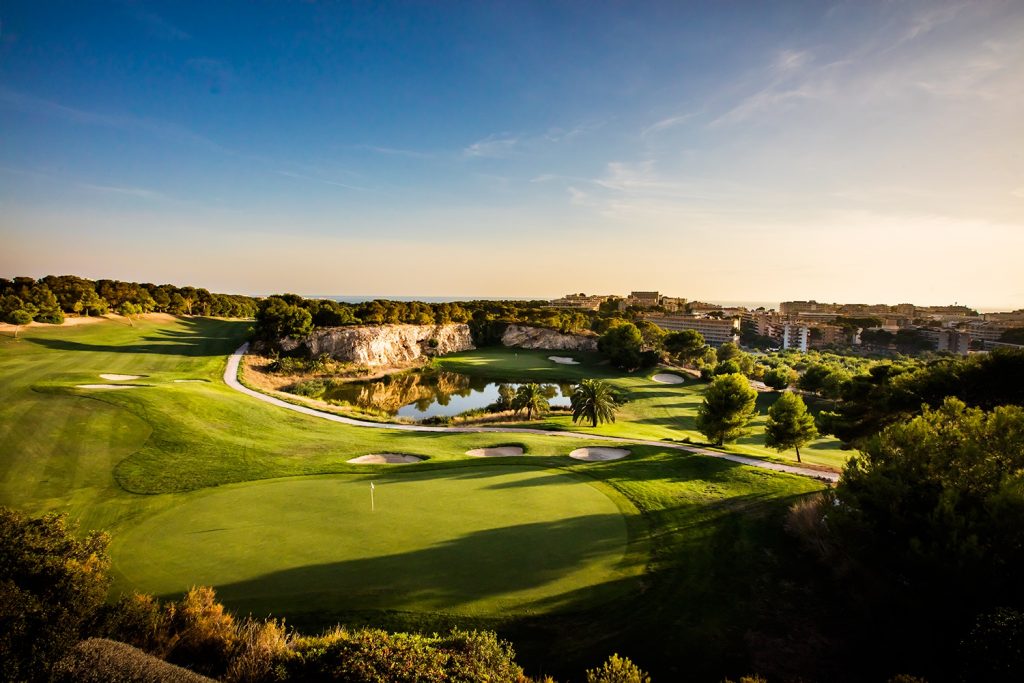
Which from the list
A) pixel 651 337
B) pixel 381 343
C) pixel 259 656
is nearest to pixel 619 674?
pixel 259 656

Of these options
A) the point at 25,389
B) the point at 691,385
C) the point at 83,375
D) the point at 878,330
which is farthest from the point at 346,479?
the point at 878,330

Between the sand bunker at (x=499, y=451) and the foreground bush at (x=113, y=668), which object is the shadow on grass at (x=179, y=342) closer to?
the sand bunker at (x=499, y=451)

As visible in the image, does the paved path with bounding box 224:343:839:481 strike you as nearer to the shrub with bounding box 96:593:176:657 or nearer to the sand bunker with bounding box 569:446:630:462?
the sand bunker with bounding box 569:446:630:462

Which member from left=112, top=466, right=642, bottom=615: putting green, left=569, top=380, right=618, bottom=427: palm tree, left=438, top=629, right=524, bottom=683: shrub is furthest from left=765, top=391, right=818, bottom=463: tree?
left=438, top=629, right=524, bottom=683: shrub

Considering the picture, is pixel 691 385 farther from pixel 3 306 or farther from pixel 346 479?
pixel 3 306

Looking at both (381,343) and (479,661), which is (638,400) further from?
(479,661)
